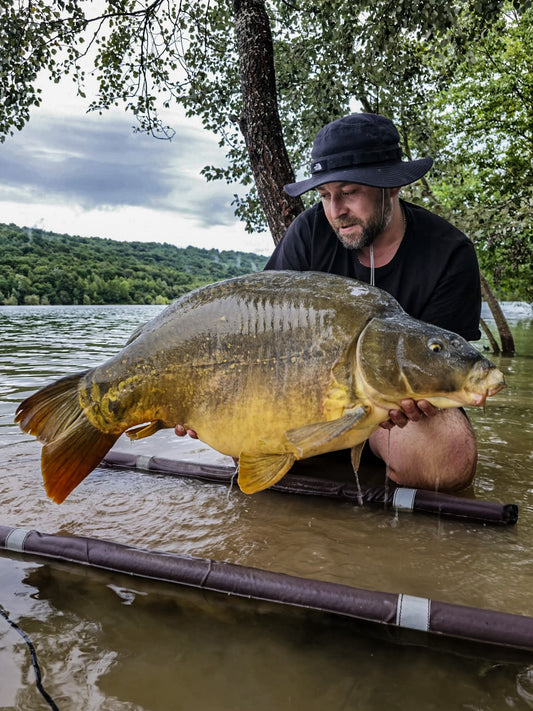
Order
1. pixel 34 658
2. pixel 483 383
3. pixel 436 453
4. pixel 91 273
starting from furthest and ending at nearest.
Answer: pixel 91 273
pixel 436 453
pixel 483 383
pixel 34 658

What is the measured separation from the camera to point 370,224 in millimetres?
3068

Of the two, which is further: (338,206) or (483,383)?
(338,206)

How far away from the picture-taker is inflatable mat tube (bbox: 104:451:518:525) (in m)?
2.54

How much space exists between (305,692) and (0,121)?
330 inches

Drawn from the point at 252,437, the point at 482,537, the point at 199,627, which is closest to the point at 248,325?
the point at 252,437

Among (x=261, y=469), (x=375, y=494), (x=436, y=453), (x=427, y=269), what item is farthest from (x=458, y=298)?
(x=261, y=469)

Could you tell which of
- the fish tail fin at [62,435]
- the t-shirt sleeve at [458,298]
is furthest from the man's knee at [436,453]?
the fish tail fin at [62,435]

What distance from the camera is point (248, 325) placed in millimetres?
2400

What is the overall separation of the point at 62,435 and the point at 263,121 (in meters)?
4.01

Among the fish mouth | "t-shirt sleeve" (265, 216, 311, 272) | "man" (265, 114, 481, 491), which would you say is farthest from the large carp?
"t-shirt sleeve" (265, 216, 311, 272)

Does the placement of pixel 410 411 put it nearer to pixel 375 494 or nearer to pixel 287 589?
pixel 375 494

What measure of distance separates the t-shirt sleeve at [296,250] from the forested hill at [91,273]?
55598 millimetres

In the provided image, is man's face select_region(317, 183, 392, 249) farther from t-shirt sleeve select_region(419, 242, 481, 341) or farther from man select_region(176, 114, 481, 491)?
t-shirt sleeve select_region(419, 242, 481, 341)

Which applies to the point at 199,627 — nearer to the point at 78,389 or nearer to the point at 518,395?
the point at 78,389
